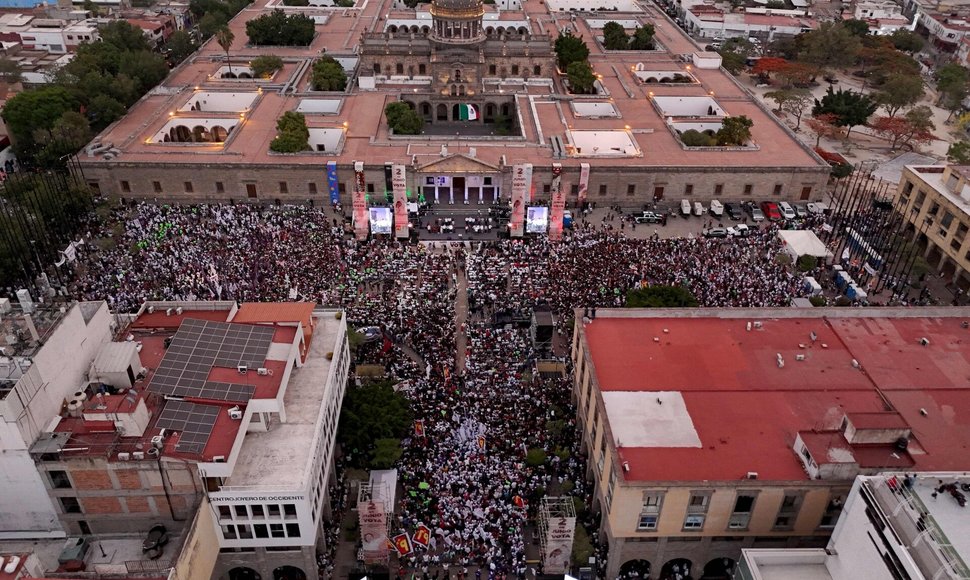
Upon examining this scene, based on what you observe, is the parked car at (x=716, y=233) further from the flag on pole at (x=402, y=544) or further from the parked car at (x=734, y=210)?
the flag on pole at (x=402, y=544)

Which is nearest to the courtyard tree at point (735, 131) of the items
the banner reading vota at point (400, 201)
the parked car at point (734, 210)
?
the parked car at point (734, 210)

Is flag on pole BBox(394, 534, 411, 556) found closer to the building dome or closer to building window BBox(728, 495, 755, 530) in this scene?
building window BBox(728, 495, 755, 530)

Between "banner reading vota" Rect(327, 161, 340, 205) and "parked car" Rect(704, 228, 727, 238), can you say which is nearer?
"parked car" Rect(704, 228, 727, 238)

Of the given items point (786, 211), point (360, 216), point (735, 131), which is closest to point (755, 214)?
point (786, 211)

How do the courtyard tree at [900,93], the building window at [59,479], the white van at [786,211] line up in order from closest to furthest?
the building window at [59,479]
the white van at [786,211]
the courtyard tree at [900,93]

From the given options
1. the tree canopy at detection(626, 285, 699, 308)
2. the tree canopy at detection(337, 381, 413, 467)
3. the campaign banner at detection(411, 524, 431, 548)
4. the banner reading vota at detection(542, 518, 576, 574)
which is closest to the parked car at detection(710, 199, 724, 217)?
the tree canopy at detection(626, 285, 699, 308)

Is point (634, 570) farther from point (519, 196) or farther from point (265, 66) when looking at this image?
point (265, 66)
